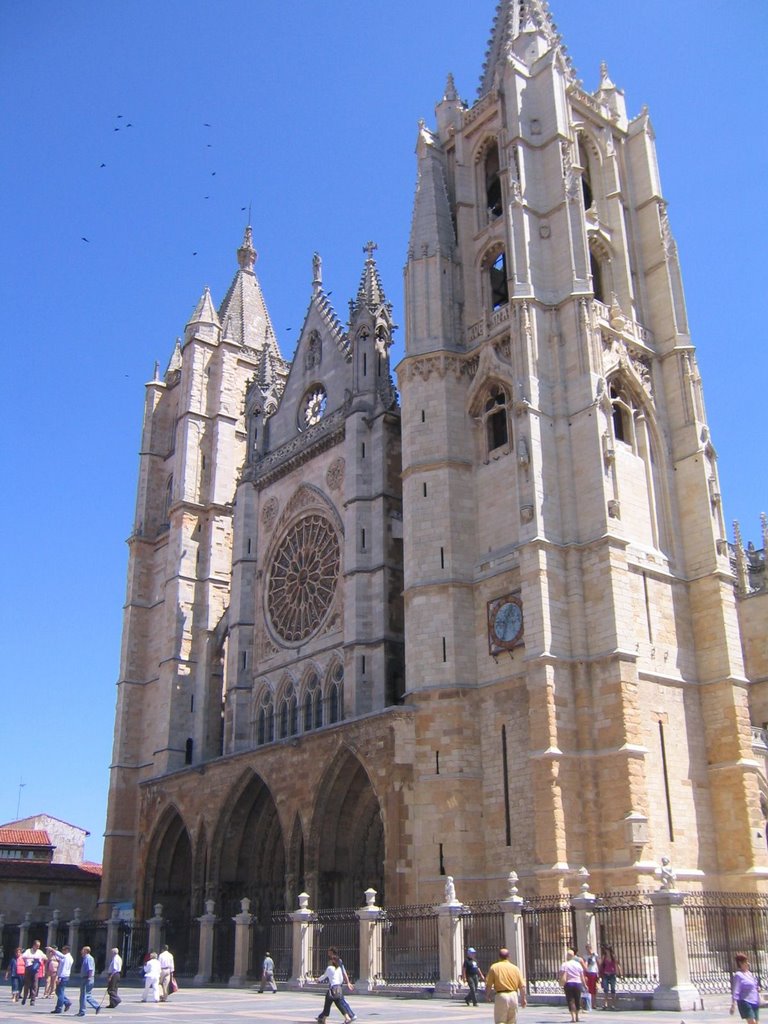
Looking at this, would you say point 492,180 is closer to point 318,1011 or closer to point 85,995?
point 318,1011

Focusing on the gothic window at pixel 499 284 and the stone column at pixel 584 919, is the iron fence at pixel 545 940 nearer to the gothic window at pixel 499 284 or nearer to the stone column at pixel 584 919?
the stone column at pixel 584 919

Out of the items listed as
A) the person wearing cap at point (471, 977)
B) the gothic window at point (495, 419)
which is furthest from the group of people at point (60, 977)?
the gothic window at point (495, 419)

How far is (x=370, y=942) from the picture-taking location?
65.9ft

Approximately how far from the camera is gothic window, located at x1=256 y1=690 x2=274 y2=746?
31.4 meters

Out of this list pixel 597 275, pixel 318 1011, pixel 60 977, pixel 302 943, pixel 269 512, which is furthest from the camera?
pixel 269 512

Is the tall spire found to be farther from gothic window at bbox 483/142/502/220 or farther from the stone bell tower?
gothic window at bbox 483/142/502/220

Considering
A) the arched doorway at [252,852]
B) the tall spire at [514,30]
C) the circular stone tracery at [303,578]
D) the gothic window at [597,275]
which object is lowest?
the arched doorway at [252,852]

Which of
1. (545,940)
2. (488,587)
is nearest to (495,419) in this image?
(488,587)

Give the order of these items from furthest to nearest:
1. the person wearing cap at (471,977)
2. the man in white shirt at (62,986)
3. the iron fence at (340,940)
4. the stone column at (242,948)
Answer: the stone column at (242,948) → the iron fence at (340,940) → the man in white shirt at (62,986) → the person wearing cap at (471,977)

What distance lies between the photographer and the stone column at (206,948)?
25.5 m

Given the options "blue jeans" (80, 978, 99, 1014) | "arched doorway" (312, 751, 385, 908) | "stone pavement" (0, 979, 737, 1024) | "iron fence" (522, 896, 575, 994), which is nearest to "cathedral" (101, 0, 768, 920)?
"arched doorway" (312, 751, 385, 908)

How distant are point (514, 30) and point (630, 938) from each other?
85.5 feet

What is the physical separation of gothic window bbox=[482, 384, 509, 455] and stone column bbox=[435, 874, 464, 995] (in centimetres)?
1189

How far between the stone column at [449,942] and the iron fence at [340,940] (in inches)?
116
